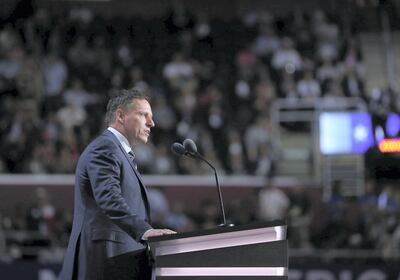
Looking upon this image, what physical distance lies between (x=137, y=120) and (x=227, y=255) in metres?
0.88

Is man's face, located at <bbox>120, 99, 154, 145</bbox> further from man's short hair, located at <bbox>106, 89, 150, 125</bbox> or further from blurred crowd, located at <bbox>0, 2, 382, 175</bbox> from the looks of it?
blurred crowd, located at <bbox>0, 2, 382, 175</bbox>

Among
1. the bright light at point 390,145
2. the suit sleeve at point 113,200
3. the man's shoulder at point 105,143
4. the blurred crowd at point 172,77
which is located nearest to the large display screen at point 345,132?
the bright light at point 390,145

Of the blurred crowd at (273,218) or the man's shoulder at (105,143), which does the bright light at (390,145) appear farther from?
the man's shoulder at (105,143)

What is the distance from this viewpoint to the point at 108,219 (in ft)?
16.2

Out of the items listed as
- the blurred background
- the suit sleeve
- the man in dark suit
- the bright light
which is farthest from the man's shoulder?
the bright light

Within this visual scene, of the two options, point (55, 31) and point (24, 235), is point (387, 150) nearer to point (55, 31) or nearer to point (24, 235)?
point (24, 235)

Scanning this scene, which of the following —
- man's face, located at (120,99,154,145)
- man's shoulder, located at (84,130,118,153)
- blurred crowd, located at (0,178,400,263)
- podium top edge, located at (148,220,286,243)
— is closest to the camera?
podium top edge, located at (148,220,286,243)

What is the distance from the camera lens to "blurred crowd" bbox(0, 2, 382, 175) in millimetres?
15273

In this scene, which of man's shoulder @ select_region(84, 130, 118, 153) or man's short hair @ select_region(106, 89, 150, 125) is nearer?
man's shoulder @ select_region(84, 130, 118, 153)

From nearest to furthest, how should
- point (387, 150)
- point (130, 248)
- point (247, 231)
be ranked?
point (247, 231)
point (130, 248)
point (387, 150)

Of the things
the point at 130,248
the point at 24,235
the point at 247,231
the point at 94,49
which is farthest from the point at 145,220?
the point at 94,49

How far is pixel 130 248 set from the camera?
4.95m

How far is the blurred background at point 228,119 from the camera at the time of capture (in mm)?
13078

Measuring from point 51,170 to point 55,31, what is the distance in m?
4.01
